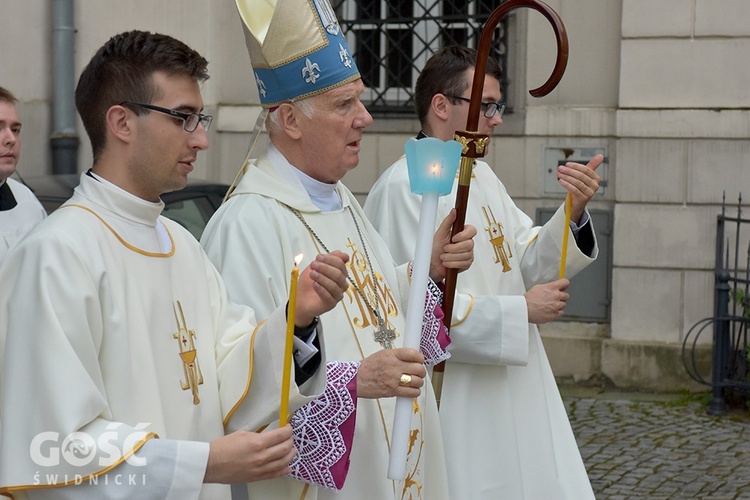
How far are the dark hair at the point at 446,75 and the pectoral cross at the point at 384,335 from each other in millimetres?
1241

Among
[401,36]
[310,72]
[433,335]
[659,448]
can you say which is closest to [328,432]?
[433,335]

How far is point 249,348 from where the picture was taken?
2666 mm

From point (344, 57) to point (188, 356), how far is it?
1.09 m

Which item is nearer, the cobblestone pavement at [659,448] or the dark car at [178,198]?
the dark car at [178,198]

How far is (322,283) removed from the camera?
8.20ft

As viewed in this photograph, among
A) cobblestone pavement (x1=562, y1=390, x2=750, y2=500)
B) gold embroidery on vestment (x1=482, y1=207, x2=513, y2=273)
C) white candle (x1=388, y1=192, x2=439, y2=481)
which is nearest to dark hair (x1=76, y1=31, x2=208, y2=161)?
white candle (x1=388, y1=192, x2=439, y2=481)

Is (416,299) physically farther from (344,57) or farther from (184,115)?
(344,57)

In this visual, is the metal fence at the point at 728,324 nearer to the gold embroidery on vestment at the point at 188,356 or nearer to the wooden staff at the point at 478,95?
the wooden staff at the point at 478,95

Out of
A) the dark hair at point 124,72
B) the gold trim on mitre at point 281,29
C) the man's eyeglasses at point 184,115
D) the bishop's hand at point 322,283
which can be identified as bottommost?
the bishop's hand at point 322,283

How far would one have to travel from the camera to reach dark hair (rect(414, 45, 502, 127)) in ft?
14.0

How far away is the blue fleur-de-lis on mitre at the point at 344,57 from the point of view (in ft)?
10.8

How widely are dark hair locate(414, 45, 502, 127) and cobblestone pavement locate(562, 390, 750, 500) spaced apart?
252 centimetres

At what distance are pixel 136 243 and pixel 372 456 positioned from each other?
0.95 meters

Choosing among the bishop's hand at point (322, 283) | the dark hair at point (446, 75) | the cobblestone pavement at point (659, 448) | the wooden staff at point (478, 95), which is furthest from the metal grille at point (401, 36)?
the bishop's hand at point (322, 283)
